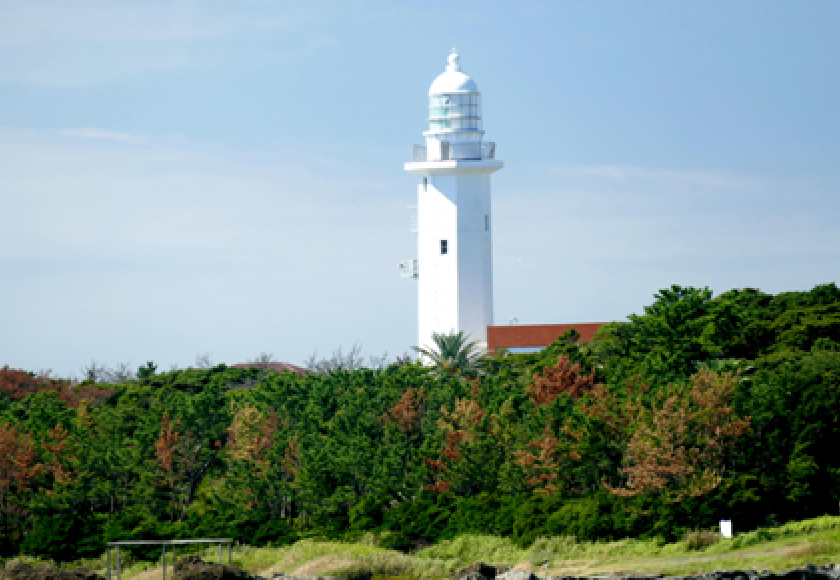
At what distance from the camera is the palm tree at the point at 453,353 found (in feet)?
181

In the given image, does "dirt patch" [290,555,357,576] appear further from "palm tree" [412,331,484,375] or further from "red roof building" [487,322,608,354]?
"red roof building" [487,322,608,354]

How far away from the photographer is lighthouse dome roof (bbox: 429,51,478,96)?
6281 cm

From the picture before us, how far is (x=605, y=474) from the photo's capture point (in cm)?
3741

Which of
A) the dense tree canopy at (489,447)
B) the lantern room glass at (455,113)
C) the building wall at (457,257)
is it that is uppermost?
the lantern room glass at (455,113)

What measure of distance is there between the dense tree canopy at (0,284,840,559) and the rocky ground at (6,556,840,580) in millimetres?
4375

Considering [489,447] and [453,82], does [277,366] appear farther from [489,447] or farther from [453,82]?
[489,447]

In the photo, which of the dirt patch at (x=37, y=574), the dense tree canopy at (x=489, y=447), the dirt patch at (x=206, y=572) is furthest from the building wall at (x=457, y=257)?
the dirt patch at (x=206, y=572)

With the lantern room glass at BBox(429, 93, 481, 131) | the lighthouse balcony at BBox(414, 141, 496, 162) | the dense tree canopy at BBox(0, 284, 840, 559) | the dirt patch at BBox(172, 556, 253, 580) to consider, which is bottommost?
the dirt patch at BBox(172, 556, 253, 580)

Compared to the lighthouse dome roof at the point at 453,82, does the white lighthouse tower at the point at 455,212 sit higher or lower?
Result: lower

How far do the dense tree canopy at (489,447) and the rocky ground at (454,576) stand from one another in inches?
172

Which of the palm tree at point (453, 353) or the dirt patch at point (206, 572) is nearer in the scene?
the dirt patch at point (206, 572)

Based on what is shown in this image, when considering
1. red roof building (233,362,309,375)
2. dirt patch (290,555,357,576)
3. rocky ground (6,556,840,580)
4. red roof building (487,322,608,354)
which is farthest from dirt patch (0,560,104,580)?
red roof building (233,362,309,375)

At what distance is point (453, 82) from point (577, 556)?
108 feet

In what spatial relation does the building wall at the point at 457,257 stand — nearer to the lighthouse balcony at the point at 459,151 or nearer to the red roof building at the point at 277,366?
the lighthouse balcony at the point at 459,151
